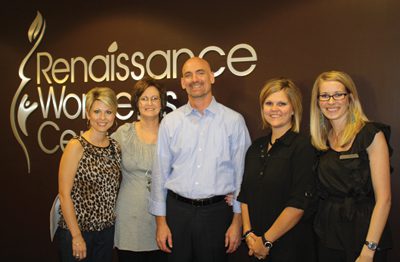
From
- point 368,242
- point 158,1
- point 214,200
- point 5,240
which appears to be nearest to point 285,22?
point 158,1

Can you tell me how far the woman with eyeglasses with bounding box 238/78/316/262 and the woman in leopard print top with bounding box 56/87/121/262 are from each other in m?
0.94

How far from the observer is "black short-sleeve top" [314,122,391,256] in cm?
212

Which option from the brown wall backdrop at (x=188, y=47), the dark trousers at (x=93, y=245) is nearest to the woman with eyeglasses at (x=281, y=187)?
the brown wall backdrop at (x=188, y=47)

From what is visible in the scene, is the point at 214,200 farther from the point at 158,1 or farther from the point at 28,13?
the point at 28,13

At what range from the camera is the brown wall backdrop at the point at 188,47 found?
285 cm

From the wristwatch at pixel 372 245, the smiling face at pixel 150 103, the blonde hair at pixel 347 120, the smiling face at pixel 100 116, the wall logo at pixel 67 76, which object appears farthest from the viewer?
the wall logo at pixel 67 76

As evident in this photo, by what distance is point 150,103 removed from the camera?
291cm

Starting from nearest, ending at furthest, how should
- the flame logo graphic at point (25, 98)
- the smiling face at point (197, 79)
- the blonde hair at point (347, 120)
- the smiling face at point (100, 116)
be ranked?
the blonde hair at point (347, 120) → the smiling face at point (100, 116) → the smiling face at point (197, 79) → the flame logo graphic at point (25, 98)

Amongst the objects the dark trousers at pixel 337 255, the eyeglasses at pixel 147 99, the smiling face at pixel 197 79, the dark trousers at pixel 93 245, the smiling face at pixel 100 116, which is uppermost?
the smiling face at pixel 197 79

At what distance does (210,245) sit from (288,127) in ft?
3.09

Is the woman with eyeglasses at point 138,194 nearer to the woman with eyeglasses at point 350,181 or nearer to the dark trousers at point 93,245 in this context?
the dark trousers at point 93,245

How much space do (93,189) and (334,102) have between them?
1.63m

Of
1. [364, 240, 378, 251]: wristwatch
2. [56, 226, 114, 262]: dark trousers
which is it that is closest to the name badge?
[364, 240, 378, 251]: wristwatch

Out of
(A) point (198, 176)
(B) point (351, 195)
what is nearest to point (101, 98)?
(A) point (198, 176)
